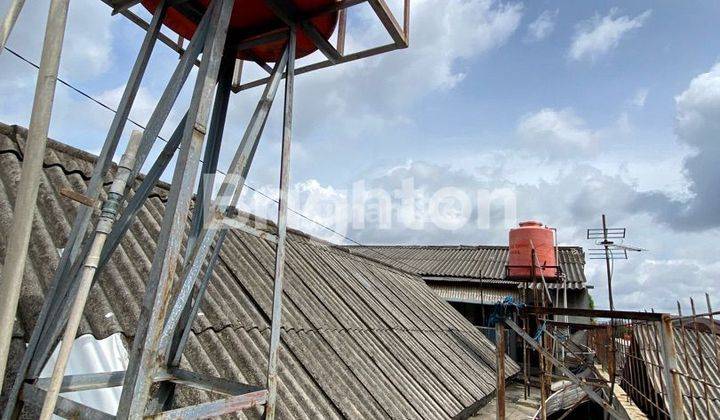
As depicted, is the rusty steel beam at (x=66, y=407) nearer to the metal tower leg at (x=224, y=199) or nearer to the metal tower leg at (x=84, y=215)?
the metal tower leg at (x=84, y=215)

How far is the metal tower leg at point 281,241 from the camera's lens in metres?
2.84

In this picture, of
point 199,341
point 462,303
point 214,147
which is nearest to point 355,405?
point 199,341

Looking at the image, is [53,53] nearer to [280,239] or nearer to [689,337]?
[280,239]

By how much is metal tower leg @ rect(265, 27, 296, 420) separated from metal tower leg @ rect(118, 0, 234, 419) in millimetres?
813

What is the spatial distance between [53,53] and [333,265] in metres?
7.95

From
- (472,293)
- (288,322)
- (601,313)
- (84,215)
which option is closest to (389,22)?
(84,215)

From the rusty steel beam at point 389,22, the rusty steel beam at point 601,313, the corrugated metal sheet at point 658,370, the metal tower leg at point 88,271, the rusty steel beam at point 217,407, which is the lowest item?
the corrugated metal sheet at point 658,370

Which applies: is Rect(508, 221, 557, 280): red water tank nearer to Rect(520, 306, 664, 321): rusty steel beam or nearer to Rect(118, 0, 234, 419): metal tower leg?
Rect(520, 306, 664, 321): rusty steel beam

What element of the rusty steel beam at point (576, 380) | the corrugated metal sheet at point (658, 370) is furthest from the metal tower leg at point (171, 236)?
the corrugated metal sheet at point (658, 370)

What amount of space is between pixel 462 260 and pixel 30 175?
24064 mm

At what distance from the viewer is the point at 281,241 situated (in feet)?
10.2

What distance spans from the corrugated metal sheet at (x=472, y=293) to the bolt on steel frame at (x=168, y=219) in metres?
16.1

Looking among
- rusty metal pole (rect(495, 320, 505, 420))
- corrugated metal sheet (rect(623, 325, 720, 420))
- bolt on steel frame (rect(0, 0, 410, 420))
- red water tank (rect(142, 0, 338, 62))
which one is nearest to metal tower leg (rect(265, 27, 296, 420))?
bolt on steel frame (rect(0, 0, 410, 420))

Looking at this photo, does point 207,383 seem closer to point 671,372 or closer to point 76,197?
point 76,197
